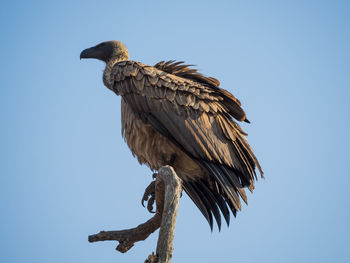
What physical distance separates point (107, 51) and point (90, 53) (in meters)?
0.26

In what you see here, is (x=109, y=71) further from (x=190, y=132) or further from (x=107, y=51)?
(x=190, y=132)

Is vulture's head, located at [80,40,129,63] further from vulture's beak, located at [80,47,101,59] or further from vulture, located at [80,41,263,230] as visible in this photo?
vulture, located at [80,41,263,230]

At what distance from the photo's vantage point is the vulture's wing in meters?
5.94

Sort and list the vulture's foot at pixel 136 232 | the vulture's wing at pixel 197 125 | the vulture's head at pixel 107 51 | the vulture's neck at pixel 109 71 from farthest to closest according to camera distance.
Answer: the vulture's head at pixel 107 51
the vulture's neck at pixel 109 71
the vulture's wing at pixel 197 125
the vulture's foot at pixel 136 232

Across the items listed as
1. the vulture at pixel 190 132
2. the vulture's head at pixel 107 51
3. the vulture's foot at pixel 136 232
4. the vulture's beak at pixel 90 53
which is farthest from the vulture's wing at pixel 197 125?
the vulture's beak at pixel 90 53

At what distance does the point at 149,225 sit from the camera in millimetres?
5230

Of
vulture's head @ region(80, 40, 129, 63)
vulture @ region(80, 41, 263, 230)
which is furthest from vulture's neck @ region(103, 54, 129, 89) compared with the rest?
vulture @ region(80, 41, 263, 230)

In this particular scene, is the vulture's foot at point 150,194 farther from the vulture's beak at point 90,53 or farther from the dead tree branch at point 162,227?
the vulture's beak at point 90,53

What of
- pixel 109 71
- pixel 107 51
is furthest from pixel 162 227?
pixel 107 51

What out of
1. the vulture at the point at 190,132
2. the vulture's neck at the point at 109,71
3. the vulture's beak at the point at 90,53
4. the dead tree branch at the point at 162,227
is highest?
the vulture's beak at the point at 90,53

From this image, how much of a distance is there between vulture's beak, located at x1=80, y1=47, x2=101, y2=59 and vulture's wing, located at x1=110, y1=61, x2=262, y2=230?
3.94 feet

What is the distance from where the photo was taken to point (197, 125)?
6125mm

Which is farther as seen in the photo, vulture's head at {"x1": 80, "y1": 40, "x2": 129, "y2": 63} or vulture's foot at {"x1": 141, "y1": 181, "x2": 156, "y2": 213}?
vulture's head at {"x1": 80, "y1": 40, "x2": 129, "y2": 63}

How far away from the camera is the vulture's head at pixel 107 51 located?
24.6 feet
